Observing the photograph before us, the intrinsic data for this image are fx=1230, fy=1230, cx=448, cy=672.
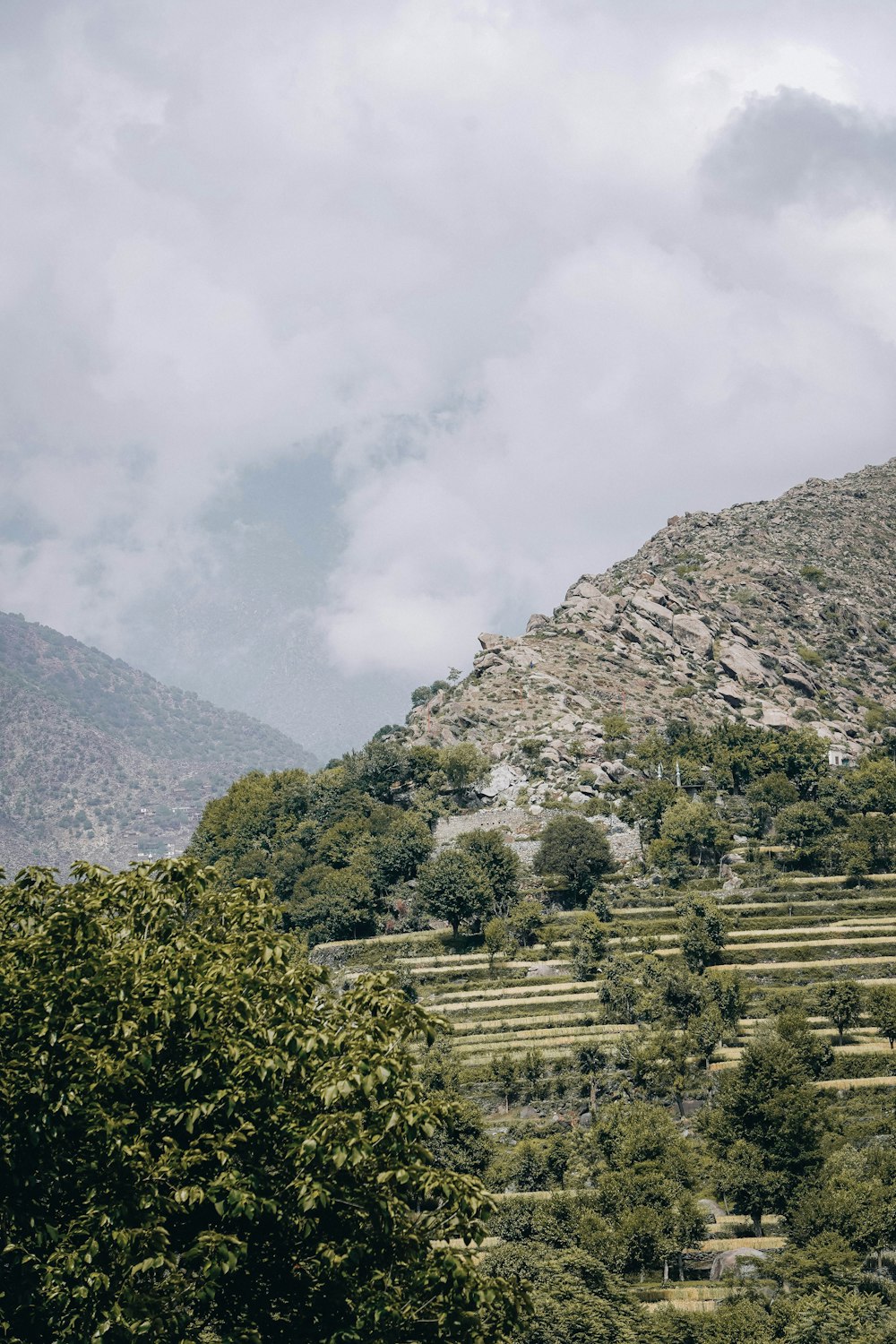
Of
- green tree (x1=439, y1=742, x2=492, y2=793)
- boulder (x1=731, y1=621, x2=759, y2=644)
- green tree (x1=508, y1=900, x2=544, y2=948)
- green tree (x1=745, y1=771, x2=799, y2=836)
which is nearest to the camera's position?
green tree (x1=508, y1=900, x2=544, y2=948)

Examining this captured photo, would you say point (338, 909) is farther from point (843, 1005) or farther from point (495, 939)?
point (843, 1005)

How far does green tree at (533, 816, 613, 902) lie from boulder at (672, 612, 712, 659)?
6623 cm

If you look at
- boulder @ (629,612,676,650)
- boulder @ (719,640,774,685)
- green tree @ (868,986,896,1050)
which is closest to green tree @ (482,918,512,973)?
green tree @ (868,986,896,1050)

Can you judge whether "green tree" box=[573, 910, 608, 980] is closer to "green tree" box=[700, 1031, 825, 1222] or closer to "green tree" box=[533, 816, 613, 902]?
"green tree" box=[533, 816, 613, 902]

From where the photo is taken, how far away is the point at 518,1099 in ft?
210

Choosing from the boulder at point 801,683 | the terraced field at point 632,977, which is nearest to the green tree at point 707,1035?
the terraced field at point 632,977

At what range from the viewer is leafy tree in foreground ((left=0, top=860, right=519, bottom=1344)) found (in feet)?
46.9

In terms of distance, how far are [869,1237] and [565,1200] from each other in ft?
37.4

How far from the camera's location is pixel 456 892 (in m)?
89.9

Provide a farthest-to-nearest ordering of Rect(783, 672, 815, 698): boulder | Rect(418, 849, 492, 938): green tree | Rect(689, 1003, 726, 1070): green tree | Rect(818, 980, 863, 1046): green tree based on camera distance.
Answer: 1. Rect(783, 672, 815, 698): boulder
2. Rect(418, 849, 492, 938): green tree
3. Rect(818, 980, 863, 1046): green tree
4. Rect(689, 1003, 726, 1070): green tree

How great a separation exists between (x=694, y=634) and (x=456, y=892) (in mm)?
83347

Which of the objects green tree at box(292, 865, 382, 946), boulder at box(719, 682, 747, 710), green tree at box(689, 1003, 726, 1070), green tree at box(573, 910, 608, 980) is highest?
boulder at box(719, 682, 747, 710)

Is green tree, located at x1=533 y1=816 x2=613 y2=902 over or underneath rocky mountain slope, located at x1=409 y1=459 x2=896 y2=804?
underneath

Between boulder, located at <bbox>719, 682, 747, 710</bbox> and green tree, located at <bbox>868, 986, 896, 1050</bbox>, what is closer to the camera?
green tree, located at <bbox>868, 986, 896, 1050</bbox>
